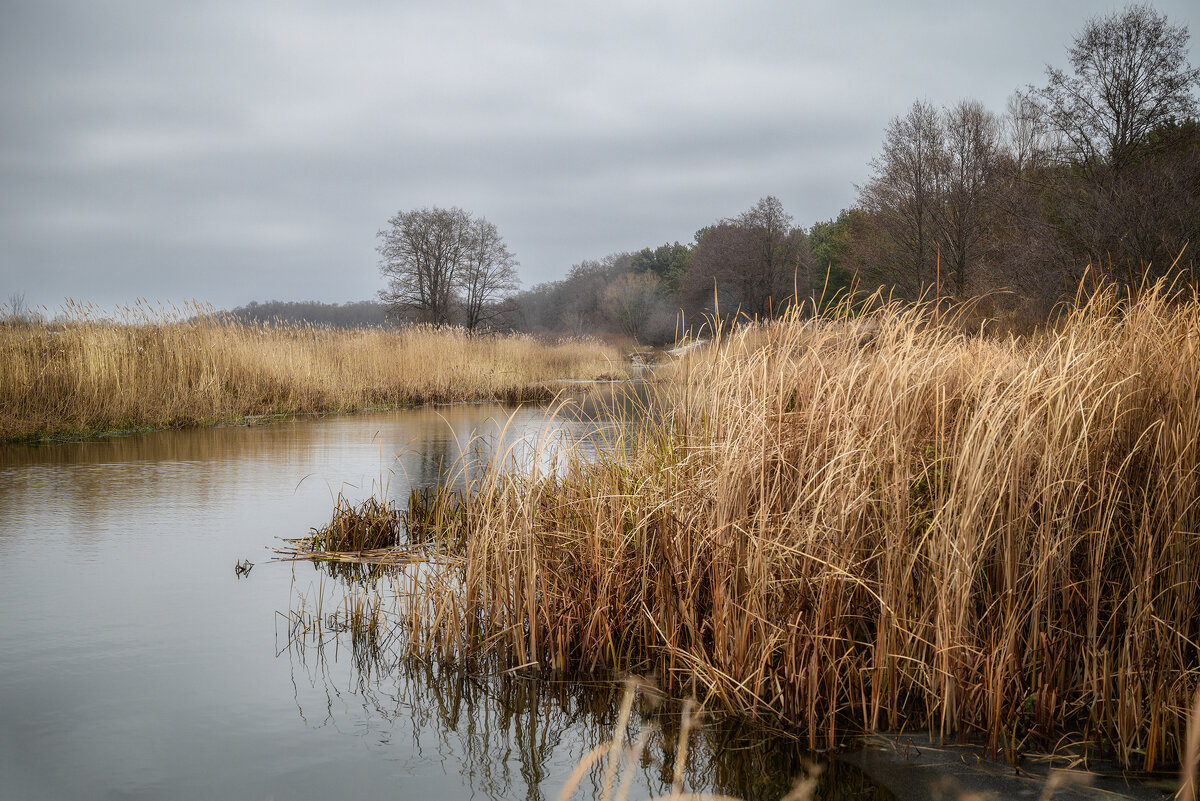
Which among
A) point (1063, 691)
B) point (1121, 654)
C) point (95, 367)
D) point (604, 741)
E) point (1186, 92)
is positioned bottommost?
point (604, 741)

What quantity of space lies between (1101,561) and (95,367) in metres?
13.0

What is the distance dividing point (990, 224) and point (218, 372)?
21441 mm

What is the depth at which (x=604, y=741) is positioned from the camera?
2896 mm

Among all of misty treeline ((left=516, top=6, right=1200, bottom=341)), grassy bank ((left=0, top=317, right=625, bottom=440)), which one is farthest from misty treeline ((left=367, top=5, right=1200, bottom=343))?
grassy bank ((left=0, top=317, right=625, bottom=440))

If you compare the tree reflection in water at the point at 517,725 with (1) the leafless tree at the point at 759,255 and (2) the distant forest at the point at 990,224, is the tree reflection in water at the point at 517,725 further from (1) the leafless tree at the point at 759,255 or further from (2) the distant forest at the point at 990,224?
(1) the leafless tree at the point at 759,255

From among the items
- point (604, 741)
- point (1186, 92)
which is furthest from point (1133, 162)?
point (604, 741)

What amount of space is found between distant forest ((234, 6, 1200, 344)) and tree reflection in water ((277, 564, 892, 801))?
Result: 1832 mm

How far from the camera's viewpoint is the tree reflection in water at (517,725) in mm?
2605

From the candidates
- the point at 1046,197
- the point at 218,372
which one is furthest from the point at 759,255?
the point at 218,372

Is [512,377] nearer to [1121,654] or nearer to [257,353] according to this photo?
[257,353]

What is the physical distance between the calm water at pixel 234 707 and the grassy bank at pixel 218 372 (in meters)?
4.03

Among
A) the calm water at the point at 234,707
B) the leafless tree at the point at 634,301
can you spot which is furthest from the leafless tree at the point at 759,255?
the calm water at the point at 234,707

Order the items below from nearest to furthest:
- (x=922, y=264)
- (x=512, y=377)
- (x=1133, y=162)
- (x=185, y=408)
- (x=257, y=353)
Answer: (x=185, y=408) < (x=257, y=353) < (x=1133, y=162) < (x=512, y=377) < (x=922, y=264)

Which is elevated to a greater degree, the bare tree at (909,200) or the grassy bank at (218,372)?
the bare tree at (909,200)
